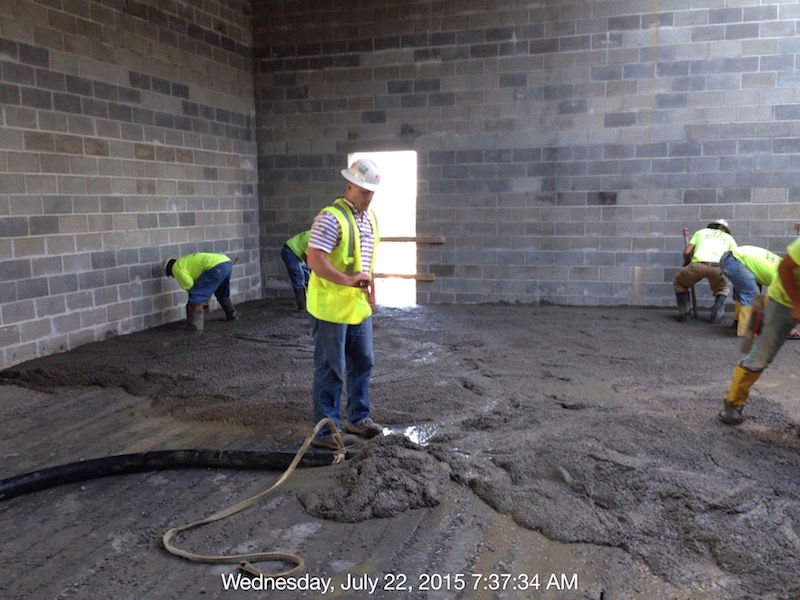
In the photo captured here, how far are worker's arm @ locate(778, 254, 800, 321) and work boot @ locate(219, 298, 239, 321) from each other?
6381 mm

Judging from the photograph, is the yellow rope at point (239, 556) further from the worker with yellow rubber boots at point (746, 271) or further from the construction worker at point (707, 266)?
the construction worker at point (707, 266)

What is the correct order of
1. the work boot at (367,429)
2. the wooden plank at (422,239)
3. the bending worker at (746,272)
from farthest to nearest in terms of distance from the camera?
the wooden plank at (422,239) < the bending worker at (746,272) < the work boot at (367,429)

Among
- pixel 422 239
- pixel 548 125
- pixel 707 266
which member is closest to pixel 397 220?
pixel 422 239

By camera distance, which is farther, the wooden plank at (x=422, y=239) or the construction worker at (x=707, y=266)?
the wooden plank at (x=422, y=239)

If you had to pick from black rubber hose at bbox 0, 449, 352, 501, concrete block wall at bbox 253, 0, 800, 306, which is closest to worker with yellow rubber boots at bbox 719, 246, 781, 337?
concrete block wall at bbox 253, 0, 800, 306

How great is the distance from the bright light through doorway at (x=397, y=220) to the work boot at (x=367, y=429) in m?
5.51

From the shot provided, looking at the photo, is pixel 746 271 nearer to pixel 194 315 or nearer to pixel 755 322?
pixel 755 322

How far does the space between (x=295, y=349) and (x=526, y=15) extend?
18.4 ft

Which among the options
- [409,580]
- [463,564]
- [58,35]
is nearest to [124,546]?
[409,580]

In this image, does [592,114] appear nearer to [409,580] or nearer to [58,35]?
[58,35]

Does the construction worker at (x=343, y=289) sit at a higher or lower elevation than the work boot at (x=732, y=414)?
higher

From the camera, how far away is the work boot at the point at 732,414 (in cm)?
448

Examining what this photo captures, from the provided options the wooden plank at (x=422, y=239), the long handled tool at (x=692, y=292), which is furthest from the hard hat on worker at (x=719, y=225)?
the wooden plank at (x=422, y=239)

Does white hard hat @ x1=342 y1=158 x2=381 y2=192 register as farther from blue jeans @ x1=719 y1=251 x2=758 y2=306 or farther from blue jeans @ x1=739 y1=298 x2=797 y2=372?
blue jeans @ x1=719 y1=251 x2=758 y2=306
